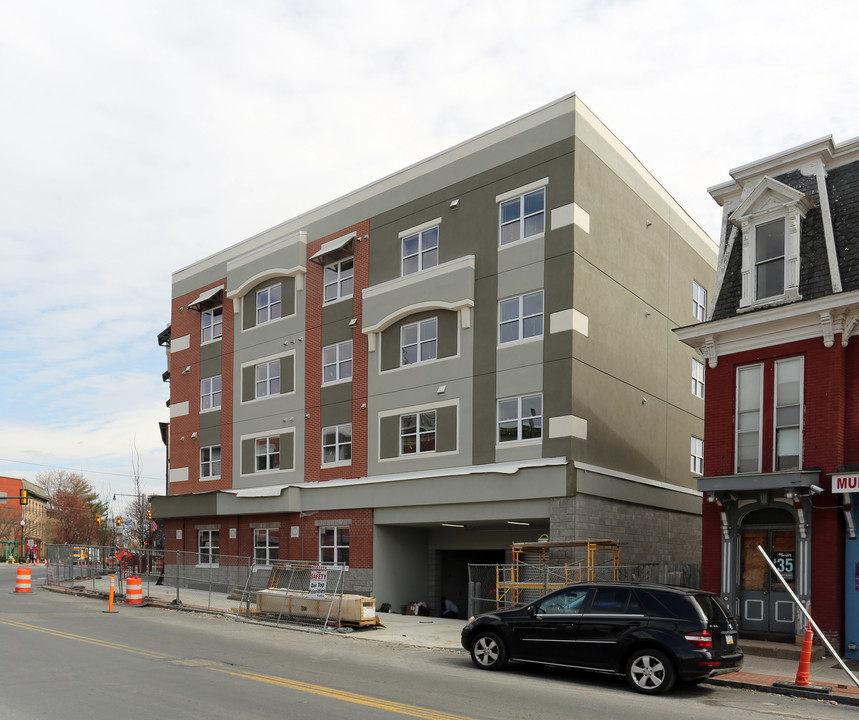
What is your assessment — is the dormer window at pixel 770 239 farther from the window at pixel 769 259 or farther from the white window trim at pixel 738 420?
the white window trim at pixel 738 420

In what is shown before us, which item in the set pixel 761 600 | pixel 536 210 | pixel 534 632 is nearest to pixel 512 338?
pixel 536 210

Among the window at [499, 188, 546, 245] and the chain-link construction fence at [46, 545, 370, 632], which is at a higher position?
the window at [499, 188, 546, 245]

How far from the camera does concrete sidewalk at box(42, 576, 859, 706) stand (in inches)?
545

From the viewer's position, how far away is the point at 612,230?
2745cm

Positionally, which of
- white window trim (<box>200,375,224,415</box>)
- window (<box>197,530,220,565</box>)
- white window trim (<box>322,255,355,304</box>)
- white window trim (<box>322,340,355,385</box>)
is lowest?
window (<box>197,530,220,565</box>)

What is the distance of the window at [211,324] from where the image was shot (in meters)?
37.7

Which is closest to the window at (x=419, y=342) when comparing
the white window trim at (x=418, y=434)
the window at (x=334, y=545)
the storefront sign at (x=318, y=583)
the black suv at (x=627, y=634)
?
the white window trim at (x=418, y=434)

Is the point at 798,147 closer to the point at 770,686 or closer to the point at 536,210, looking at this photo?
the point at 536,210

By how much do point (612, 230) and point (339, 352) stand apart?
35.6ft

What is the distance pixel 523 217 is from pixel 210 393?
58.1 feet

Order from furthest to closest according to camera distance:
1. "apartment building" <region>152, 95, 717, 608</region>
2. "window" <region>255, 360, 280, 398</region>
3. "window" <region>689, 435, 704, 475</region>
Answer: "window" <region>255, 360, 280, 398</region> < "window" <region>689, 435, 704, 475</region> < "apartment building" <region>152, 95, 717, 608</region>

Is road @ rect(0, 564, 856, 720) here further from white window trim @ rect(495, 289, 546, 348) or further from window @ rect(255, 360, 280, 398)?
window @ rect(255, 360, 280, 398)

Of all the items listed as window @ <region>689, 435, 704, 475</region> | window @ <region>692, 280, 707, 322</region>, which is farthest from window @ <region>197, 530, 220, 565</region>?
window @ <region>692, 280, 707, 322</region>

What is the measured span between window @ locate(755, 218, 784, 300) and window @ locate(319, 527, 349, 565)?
16850 mm
